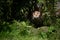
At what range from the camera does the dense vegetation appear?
6.39 meters

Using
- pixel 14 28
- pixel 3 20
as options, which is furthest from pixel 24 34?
pixel 3 20

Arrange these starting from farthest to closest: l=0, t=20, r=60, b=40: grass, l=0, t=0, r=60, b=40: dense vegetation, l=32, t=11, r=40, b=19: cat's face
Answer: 1. l=32, t=11, r=40, b=19: cat's face
2. l=0, t=0, r=60, b=40: dense vegetation
3. l=0, t=20, r=60, b=40: grass

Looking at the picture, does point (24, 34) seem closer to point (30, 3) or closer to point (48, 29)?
point (48, 29)

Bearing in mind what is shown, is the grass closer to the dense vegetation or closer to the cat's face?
the dense vegetation

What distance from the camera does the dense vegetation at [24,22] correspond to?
21.0 ft

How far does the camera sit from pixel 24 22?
7297 millimetres

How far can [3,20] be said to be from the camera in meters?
7.19

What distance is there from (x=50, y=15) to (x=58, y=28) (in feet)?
3.05

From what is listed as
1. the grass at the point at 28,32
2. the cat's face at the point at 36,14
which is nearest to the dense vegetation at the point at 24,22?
the grass at the point at 28,32

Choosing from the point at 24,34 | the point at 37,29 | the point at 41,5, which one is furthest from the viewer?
the point at 41,5

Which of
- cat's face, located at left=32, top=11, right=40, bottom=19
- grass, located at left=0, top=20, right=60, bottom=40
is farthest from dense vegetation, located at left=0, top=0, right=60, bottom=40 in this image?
cat's face, located at left=32, top=11, right=40, bottom=19

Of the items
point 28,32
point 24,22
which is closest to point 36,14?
point 24,22

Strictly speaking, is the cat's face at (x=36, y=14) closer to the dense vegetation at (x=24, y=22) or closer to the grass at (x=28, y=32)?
the dense vegetation at (x=24, y=22)

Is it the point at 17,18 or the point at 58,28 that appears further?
the point at 17,18
